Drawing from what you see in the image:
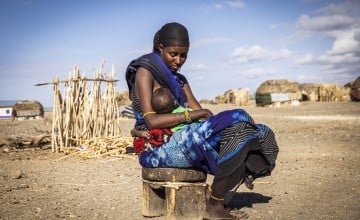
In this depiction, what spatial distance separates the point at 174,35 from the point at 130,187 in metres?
2.54

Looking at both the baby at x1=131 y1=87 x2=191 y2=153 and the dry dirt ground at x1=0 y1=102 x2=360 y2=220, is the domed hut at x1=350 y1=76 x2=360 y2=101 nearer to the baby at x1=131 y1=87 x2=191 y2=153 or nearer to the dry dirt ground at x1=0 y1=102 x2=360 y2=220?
the dry dirt ground at x1=0 y1=102 x2=360 y2=220

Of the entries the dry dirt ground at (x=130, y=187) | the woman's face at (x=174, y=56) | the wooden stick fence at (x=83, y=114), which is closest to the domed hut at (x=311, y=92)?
the dry dirt ground at (x=130, y=187)

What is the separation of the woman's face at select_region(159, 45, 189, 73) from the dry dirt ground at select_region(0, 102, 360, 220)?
1.42 m

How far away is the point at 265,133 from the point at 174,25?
1225mm

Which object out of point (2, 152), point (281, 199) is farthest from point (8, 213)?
point (2, 152)

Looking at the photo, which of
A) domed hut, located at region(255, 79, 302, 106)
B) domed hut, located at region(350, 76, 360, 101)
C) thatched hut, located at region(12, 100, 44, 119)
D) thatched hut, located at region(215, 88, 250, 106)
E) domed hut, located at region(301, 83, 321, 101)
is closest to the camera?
domed hut, located at region(350, 76, 360, 101)

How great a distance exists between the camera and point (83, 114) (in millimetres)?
8680

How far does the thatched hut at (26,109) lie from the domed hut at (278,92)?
636 inches

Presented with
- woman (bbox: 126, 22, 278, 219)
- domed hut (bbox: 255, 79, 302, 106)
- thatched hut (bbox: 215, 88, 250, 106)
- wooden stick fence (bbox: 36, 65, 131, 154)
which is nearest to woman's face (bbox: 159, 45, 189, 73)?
woman (bbox: 126, 22, 278, 219)

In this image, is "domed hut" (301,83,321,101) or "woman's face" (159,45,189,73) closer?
"woman's face" (159,45,189,73)

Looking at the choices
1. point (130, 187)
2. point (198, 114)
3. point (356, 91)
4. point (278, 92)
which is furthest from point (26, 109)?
point (198, 114)

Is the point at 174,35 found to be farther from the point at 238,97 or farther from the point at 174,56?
the point at 238,97

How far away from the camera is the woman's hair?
10.8ft

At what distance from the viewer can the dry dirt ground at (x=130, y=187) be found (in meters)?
3.79
